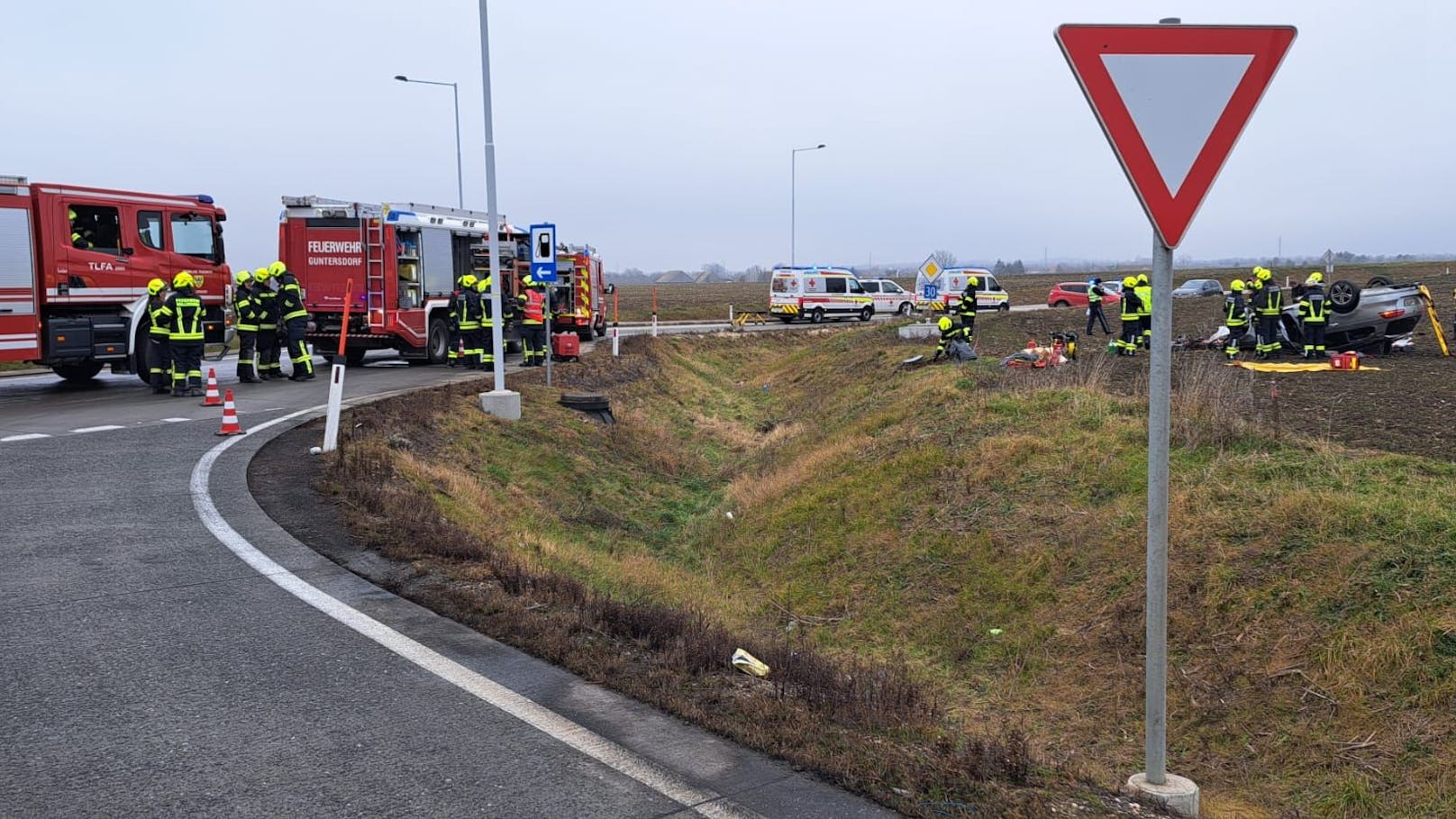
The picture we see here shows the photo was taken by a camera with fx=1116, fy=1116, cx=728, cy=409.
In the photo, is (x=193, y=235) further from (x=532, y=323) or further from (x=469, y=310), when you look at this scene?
(x=532, y=323)

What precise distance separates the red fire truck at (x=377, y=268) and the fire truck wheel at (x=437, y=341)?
19 mm

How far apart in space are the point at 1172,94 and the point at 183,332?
16.4 meters

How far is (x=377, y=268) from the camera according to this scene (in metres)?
21.4

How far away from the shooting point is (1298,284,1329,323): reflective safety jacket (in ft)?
61.3

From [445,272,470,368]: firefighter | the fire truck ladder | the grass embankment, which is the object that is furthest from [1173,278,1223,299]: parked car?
the fire truck ladder

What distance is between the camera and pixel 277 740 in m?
4.43

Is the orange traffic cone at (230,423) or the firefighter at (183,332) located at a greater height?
the firefighter at (183,332)

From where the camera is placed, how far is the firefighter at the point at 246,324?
19031 mm

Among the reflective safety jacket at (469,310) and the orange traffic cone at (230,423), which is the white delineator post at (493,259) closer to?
the orange traffic cone at (230,423)

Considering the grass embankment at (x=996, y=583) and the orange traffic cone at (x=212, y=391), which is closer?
the grass embankment at (x=996, y=583)

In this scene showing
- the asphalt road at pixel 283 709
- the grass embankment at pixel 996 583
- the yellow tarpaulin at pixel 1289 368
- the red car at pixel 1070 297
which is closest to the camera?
the asphalt road at pixel 283 709

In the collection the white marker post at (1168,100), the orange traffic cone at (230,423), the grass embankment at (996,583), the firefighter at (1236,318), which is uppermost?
the white marker post at (1168,100)

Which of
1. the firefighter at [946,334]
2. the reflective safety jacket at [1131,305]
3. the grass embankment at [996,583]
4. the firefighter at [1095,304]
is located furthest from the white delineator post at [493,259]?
the firefighter at [1095,304]

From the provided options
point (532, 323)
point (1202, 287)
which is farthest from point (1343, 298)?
point (1202, 287)
